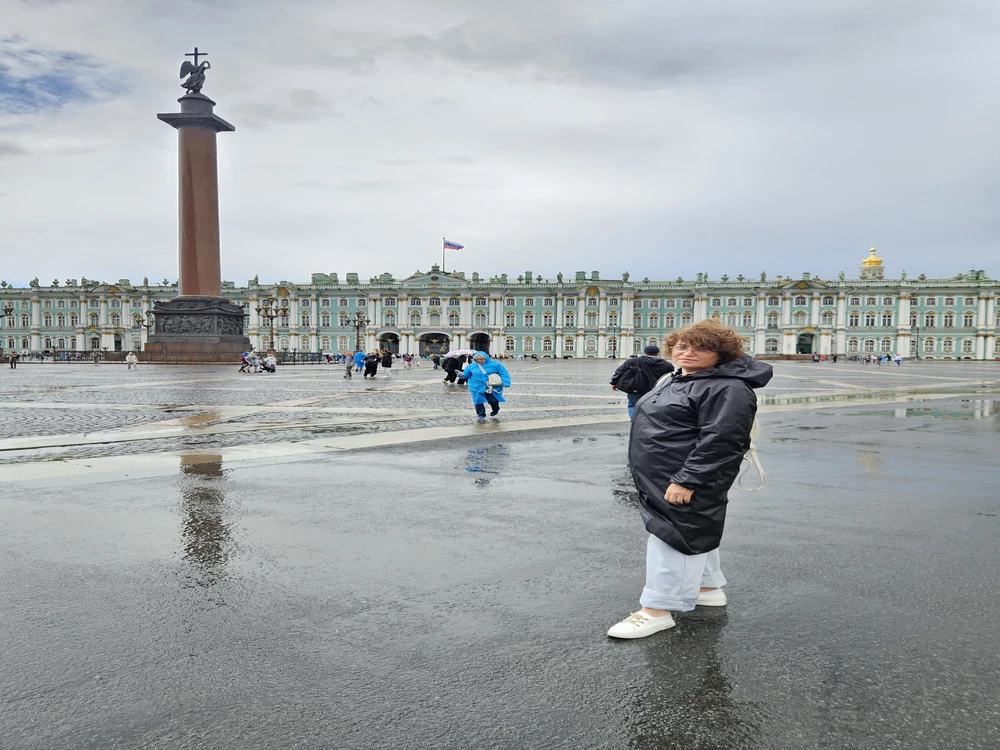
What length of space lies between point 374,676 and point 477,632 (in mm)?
590

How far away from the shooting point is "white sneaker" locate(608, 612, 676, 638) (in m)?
3.31

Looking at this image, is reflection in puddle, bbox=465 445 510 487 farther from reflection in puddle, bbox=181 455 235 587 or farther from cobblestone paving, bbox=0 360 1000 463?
cobblestone paving, bbox=0 360 1000 463

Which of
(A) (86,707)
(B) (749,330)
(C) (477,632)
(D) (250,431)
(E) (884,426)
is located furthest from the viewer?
(B) (749,330)

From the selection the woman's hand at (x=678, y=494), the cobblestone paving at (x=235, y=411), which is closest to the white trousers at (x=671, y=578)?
the woman's hand at (x=678, y=494)

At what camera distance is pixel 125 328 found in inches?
4274

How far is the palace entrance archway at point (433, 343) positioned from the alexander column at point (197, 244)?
201 feet

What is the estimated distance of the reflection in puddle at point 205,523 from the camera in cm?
431

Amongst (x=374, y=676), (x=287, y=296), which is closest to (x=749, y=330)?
(x=287, y=296)

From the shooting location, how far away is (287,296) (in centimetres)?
10856

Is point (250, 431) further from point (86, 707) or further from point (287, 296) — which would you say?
point (287, 296)

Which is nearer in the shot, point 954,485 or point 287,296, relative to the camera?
point 954,485

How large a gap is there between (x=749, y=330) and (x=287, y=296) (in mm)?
66141

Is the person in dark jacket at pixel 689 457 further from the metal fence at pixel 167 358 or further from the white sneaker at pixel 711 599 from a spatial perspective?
the metal fence at pixel 167 358

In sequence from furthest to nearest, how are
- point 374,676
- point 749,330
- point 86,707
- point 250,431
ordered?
1. point 749,330
2. point 250,431
3. point 374,676
4. point 86,707
